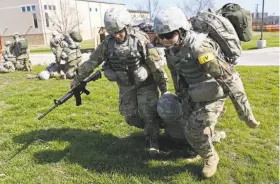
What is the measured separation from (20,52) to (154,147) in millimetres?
9748

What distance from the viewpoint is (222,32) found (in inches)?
108

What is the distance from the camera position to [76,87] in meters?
3.76

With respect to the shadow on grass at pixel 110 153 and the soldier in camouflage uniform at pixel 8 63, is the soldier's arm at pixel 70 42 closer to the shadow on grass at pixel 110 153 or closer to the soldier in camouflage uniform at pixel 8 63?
the soldier in camouflage uniform at pixel 8 63

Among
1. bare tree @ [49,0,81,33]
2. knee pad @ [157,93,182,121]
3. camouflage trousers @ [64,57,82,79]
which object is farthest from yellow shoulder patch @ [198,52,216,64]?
bare tree @ [49,0,81,33]

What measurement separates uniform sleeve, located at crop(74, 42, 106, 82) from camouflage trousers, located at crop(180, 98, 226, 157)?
4.00ft

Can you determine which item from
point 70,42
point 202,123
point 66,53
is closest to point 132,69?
point 202,123

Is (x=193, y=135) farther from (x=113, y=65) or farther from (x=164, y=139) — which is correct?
(x=113, y=65)

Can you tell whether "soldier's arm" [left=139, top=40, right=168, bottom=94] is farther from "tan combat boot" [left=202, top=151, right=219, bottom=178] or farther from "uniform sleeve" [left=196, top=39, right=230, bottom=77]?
"tan combat boot" [left=202, top=151, right=219, bottom=178]

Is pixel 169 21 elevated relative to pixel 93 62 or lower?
elevated

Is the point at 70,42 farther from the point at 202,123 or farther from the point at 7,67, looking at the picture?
the point at 202,123

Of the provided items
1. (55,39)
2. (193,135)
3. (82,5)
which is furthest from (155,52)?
(82,5)

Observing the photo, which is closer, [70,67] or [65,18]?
[70,67]

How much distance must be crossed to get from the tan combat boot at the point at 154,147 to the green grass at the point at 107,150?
0.09 meters

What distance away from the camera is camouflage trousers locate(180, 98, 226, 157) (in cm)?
287
